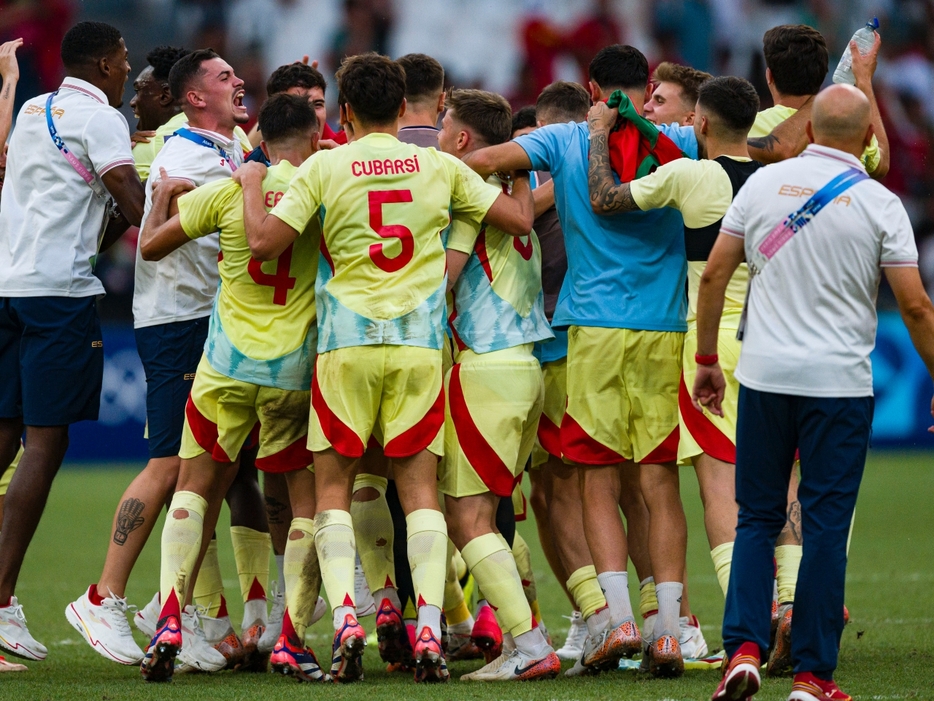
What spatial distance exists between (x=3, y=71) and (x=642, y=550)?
4.37 m

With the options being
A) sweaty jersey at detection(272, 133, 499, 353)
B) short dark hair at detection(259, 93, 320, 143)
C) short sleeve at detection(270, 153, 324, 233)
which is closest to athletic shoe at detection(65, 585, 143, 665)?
sweaty jersey at detection(272, 133, 499, 353)

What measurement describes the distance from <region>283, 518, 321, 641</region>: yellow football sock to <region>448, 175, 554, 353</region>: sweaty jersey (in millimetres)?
1131

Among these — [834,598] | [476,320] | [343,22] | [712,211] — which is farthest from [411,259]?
[343,22]

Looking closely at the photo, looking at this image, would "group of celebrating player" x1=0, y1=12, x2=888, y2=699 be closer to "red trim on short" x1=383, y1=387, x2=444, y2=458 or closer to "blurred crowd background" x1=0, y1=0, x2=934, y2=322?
"red trim on short" x1=383, y1=387, x2=444, y2=458

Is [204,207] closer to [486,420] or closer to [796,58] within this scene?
[486,420]

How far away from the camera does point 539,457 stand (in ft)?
21.2

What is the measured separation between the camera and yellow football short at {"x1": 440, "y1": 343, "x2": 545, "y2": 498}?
18.6 ft

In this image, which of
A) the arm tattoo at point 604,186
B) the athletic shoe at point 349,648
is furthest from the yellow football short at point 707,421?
the athletic shoe at point 349,648

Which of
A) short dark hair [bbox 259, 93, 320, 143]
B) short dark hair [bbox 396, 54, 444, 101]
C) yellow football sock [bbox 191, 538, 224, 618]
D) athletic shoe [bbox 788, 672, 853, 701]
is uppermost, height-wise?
short dark hair [bbox 396, 54, 444, 101]

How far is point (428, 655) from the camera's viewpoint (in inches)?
201

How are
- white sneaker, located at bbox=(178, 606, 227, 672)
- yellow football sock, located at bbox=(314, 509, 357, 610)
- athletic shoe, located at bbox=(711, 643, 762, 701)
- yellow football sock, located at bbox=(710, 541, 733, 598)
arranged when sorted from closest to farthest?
athletic shoe, located at bbox=(711, 643, 762, 701), yellow football sock, located at bbox=(314, 509, 357, 610), yellow football sock, located at bbox=(710, 541, 733, 598), white sneaker, located at bbox=(178, 606, 227, 672)

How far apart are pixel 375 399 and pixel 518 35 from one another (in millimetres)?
14688

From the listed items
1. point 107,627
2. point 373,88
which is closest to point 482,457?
point 373,88

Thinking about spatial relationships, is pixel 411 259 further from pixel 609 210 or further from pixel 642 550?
pixel 642 550
